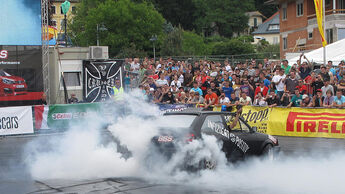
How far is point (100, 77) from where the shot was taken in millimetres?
24438

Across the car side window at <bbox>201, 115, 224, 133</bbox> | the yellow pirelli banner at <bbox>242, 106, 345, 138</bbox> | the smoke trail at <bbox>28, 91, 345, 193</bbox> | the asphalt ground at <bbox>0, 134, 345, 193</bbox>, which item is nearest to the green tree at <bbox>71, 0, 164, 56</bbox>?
the yellow pirelli banner at <bbox>242, 106, 345, 138</bbox>

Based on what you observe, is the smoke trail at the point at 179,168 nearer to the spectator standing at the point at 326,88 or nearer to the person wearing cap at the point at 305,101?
the person wearing cap at the point at 305,101

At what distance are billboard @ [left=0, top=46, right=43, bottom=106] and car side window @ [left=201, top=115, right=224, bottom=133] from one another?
13187 millimetres

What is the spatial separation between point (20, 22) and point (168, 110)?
9.28 meters

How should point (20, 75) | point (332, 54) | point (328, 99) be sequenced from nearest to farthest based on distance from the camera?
point (328, 99) < point (20, 75) < point (332, 54)

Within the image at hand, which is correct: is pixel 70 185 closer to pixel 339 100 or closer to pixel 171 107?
pixel 171 107

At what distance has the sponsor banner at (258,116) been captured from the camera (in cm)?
1862

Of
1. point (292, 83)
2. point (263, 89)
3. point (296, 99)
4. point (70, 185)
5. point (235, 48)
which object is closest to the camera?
point (70, 185)

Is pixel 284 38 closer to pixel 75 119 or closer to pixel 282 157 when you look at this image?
pixel 75 119

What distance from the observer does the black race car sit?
9.93 meters

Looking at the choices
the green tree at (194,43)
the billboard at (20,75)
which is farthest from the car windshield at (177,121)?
the green tree at (194,43)

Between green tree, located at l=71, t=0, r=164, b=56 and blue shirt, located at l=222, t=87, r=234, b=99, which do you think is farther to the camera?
green tree, located at l=71, t=0, r=164, b=56

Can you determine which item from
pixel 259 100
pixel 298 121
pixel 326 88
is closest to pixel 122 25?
pixel 259 100

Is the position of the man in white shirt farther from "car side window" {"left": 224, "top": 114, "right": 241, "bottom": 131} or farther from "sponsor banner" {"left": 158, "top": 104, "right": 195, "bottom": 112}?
"car side window" {"left": 224, "top": 114, "right": 241, "bottom": 131}
